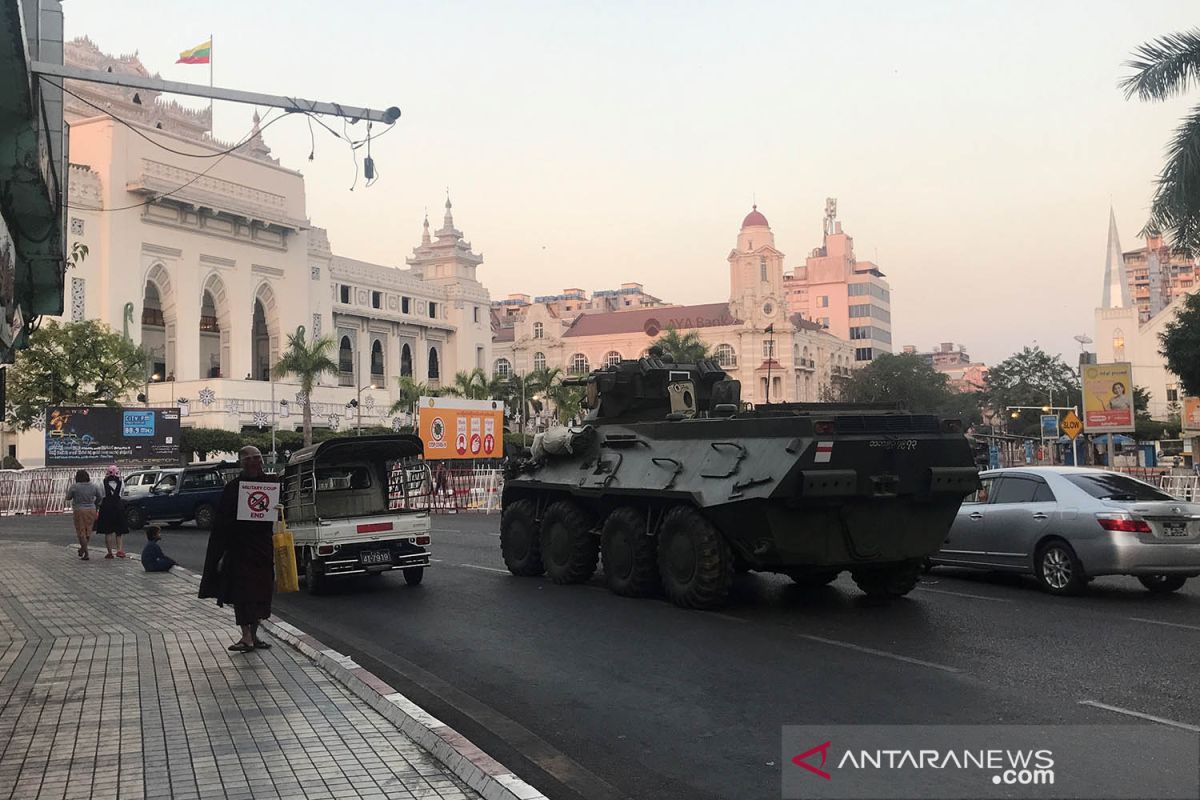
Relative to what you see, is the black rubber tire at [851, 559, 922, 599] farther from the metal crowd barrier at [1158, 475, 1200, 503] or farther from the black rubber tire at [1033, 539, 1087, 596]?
the metal crowd barrier at [1158, 475, 1200, 503]

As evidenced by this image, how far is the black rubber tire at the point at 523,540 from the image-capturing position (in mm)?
14344

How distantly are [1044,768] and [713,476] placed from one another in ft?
18.5

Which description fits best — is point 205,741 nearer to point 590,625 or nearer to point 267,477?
point 267,477

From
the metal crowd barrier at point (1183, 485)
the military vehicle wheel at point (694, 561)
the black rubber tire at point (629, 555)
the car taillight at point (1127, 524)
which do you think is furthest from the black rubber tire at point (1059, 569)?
the metal crowd barrier at point (1183, 485)

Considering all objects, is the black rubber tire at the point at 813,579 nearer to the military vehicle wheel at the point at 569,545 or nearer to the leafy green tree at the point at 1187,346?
the military vehicle wheel at the point at 569,545

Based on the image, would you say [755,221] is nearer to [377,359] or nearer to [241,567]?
[377,359]

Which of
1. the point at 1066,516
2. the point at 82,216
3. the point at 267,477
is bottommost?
the point at 1066,516

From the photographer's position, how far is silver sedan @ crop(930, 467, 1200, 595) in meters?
10.9

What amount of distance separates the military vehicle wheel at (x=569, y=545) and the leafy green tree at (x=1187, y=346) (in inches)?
1432

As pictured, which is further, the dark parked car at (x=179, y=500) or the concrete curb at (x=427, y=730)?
the dark parked car at (x=179, y=500)

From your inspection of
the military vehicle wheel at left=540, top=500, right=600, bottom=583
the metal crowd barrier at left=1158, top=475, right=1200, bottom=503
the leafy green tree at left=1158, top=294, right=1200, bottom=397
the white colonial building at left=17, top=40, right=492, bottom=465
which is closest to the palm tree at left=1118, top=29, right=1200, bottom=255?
the metal crowd barrier at left=1158, top=475, right=1200, bottom=503

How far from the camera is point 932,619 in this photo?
10250mm

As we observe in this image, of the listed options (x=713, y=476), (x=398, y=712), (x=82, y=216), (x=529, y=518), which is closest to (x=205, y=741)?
(x=398, y=712)

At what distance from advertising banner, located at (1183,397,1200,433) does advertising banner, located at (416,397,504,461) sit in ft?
101
